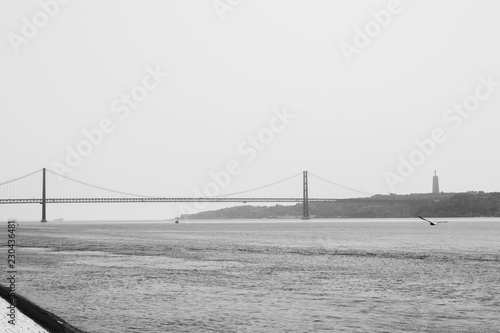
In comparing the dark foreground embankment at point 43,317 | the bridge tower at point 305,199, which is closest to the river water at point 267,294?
the dark foreground embankment at point 43,317

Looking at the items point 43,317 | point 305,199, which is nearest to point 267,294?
point 43,317

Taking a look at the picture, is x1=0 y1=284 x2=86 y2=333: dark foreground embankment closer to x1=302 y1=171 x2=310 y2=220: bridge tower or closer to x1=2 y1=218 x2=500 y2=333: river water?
x1=2 y1=218 x2=500 y2=333: river water

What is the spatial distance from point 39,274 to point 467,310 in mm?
18192

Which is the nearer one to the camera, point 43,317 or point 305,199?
point 43,317

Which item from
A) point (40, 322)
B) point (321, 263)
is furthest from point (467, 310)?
point (321, 263)

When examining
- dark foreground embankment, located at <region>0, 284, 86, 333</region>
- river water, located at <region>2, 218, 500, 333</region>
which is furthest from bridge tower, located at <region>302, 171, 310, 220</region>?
dark foreground embankment, located at <region>0, 284, 86, 333</region>

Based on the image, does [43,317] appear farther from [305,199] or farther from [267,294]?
[305,199]

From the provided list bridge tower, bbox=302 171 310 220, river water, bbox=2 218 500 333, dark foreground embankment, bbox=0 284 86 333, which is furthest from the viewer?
bridge tower, bbox=302 171 310 220

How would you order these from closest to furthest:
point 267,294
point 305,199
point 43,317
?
point 43,317
point 267,294
point 305,199

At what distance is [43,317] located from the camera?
535 inches

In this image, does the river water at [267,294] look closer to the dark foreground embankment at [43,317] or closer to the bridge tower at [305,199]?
the dark foreground embankment at [43,317]

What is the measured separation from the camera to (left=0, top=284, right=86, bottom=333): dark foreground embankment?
12398 mm

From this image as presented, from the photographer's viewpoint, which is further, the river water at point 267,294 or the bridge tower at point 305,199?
the bridge tower at point 305,199

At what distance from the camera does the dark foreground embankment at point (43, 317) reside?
12398 mm
